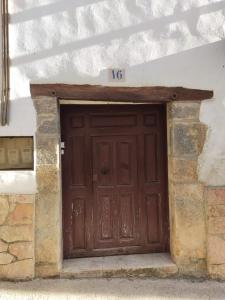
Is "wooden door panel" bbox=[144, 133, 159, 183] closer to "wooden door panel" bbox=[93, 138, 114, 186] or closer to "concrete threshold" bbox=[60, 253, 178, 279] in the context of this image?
"wooden door panel" bbox=[93, 138, 114, 186]

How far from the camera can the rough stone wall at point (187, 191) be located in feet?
12.7

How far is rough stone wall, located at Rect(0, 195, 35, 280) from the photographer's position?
367cm

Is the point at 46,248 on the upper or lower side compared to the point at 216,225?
lower

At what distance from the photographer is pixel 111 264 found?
12.8 ft

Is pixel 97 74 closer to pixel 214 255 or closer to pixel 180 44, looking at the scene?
pixel 180 44

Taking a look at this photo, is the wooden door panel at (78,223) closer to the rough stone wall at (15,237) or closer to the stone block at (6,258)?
the rough stone wall at (15,237)

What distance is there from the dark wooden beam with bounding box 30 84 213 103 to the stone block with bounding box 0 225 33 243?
1.39 meters

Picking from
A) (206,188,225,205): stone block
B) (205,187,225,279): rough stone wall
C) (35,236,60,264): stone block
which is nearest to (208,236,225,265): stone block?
(205,187,225,279): rough stone wall

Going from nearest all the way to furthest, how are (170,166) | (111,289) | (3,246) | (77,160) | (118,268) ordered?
(111,289) → (3,246) → (118,268) → (170,166) → (77,160)

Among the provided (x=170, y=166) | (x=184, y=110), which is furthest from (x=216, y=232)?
(x=184, y=110)

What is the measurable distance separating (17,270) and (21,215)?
57cm

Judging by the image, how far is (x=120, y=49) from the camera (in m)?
3.86

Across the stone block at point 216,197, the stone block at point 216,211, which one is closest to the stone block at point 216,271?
the stone block at point 216,211

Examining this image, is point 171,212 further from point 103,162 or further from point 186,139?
point 103,162
